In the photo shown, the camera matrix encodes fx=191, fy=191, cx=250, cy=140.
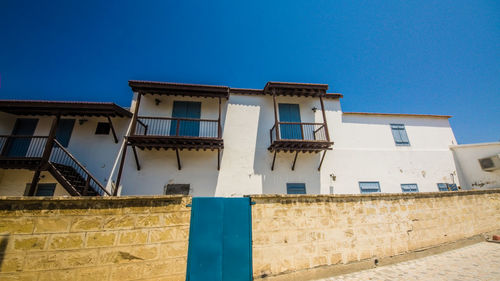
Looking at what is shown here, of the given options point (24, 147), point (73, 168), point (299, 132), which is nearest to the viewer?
point (73, 168)

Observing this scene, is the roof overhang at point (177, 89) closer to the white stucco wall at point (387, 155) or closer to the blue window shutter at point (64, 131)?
the blue window shutter at point (64, 131)

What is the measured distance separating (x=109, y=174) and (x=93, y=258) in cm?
715

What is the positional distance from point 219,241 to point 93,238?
229 cm

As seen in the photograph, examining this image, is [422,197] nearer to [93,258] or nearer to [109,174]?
[93,258]

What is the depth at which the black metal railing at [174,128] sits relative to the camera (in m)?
9.84

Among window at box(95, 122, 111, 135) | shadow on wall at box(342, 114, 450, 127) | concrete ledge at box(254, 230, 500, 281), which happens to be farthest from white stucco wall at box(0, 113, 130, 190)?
shadow on wall at box(342, 114, 450, 127)

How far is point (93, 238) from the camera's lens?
3414 millimetres

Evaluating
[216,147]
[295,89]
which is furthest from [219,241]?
[295,89]

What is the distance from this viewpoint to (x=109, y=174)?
9227 mm

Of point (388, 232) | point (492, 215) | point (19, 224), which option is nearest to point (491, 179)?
point (492, 215)

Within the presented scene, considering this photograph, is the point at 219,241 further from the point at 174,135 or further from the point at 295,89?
the point at 295,89

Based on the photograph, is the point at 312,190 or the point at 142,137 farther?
the point at 312,190

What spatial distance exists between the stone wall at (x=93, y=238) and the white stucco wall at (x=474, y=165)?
682 inches


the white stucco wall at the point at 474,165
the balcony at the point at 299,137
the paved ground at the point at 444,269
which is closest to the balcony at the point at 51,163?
the balcony at the point at 299,137
